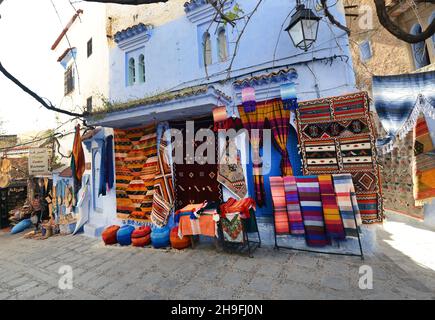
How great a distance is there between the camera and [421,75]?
10.1ft

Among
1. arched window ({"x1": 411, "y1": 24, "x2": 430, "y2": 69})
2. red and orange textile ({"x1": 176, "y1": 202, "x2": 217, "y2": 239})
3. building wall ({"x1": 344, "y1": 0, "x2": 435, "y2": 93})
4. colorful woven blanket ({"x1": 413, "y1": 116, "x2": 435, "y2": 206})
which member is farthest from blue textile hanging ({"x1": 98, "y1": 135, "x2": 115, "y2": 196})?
arched window ({"x1": 411, "y1": 24, "x2": 430, "y2": 69})

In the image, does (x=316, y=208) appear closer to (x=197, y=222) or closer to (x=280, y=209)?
(x=280, y=209)

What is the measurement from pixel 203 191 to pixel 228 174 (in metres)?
0.83

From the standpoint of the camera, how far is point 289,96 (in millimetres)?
4328

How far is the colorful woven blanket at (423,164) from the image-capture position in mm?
3264

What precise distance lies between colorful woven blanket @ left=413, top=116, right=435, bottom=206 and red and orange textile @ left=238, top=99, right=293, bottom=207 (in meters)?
1.93

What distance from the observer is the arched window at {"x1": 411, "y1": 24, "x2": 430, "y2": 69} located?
7305mm

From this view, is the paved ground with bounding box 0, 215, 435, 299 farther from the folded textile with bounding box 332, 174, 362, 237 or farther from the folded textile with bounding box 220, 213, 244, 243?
the folded textile with bounding box 332, 174, 362, 237

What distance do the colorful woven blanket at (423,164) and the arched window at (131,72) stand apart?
7.26 m

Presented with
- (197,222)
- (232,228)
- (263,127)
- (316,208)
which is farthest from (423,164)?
(197,222)

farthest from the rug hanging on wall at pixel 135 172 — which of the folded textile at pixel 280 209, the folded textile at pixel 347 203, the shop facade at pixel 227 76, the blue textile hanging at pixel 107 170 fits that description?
the folded textile at pixel 347 203

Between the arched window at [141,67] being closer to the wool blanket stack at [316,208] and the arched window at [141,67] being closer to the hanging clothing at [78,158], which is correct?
the hanging clothing at [78,158]
